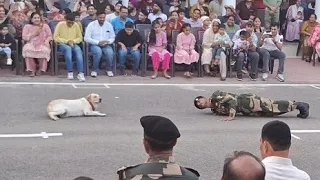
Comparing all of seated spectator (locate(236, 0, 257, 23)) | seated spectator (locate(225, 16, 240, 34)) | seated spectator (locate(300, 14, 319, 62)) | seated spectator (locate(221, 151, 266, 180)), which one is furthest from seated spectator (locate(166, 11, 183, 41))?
seated spectator (locate(221, 151, 266, 180))

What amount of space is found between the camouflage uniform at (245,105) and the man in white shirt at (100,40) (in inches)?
170

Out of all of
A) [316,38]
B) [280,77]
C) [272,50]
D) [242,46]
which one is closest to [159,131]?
[242,46]

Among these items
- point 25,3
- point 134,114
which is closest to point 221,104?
point 134,114

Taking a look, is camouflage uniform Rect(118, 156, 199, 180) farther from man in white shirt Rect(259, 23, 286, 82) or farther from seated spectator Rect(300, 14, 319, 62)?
seated spectator Rect(300, 14, 319, 62)

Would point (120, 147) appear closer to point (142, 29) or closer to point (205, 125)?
point (205, 125)

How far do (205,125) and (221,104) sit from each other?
Result: 23.8 inches

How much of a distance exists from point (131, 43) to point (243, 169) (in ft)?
36.5

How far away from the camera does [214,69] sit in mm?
14742

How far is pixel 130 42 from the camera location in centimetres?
1424

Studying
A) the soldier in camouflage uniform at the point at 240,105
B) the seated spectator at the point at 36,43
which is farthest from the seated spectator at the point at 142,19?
the soldier in camouflage uniform at the point at 240,105

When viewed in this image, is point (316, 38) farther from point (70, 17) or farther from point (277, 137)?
point (277, 137)

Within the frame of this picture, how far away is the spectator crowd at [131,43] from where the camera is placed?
13625 millimetres

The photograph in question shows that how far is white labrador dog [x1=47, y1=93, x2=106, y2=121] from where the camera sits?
9703mm

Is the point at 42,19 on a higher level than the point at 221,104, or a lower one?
higher
